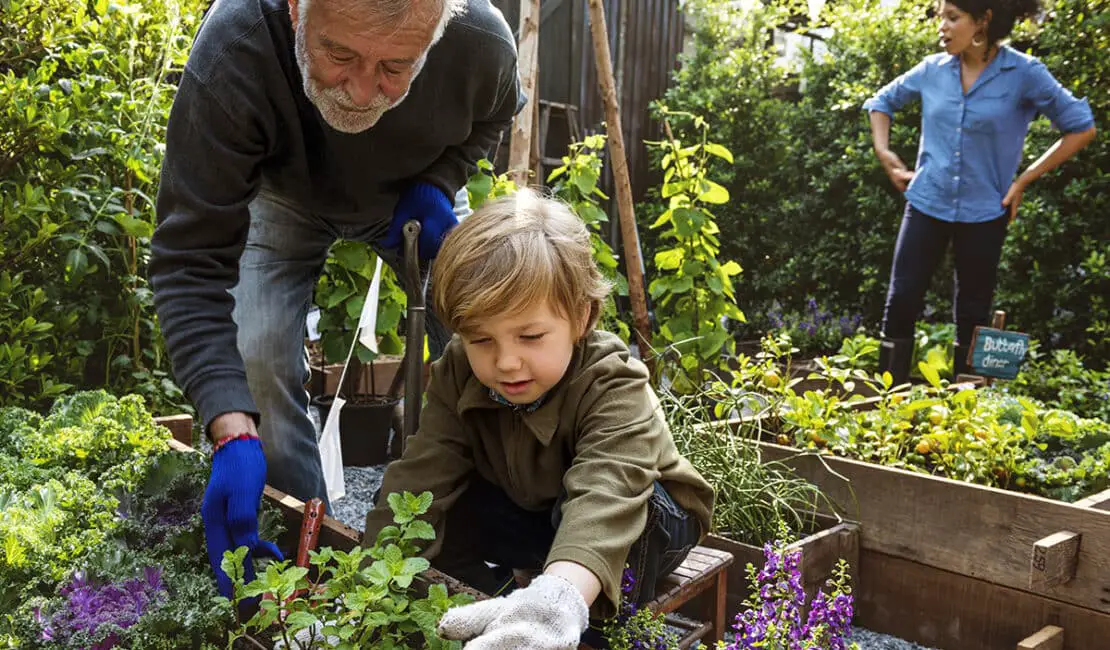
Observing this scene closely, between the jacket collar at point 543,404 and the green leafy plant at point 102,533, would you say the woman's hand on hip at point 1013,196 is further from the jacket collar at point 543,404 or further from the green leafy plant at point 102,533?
the green leafy plant at point 102,533

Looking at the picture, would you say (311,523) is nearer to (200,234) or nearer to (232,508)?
(232,508)

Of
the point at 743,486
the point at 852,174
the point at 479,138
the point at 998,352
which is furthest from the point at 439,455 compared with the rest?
the point at 852,174

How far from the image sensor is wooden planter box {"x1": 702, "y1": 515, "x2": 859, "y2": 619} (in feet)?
6.86

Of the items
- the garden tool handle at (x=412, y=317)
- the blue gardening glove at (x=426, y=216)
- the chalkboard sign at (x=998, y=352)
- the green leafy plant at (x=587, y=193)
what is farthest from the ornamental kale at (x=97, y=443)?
the chalkboard sign at (x=998, y=352)

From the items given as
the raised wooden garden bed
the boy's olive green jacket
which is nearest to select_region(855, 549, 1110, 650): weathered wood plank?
the raised wooden garden bed

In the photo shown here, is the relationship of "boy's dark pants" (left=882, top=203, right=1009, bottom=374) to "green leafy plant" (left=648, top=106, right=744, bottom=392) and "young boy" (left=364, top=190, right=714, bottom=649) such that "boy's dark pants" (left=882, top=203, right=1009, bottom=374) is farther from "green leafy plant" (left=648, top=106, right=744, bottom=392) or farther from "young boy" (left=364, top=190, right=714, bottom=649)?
"young boy" (left=364, top=190, right=714, bottom=649)

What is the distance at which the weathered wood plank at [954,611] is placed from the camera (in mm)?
1962

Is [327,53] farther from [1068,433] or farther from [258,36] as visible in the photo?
[1068,433]

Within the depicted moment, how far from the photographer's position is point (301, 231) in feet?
6.79

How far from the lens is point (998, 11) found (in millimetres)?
3678

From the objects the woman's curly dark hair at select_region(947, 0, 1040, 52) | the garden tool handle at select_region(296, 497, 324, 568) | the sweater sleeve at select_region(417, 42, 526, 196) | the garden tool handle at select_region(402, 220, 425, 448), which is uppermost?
the woman's curly dark hair at select_region(947, 0, 1040, 52)

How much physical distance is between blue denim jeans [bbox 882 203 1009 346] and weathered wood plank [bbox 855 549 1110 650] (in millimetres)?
1915

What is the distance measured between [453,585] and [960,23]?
11.1ft

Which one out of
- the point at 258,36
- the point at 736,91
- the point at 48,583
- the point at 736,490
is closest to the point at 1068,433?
the point at 736,490
